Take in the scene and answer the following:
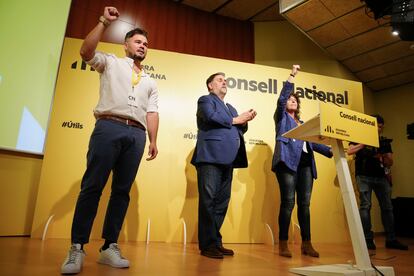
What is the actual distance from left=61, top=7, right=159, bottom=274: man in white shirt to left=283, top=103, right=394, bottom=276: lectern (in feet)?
2.98

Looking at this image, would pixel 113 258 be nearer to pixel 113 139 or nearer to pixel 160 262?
pixel 160 262

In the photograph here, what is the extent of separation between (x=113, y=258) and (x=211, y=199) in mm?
762

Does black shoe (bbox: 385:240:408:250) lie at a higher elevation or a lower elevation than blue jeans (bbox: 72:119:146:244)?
lower

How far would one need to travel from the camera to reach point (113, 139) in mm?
1529

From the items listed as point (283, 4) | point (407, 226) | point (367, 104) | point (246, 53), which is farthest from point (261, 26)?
point (407, 226)

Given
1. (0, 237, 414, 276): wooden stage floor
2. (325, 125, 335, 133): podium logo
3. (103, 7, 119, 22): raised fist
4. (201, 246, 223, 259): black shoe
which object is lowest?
(0, 237, 414, 276): wooden stage floor

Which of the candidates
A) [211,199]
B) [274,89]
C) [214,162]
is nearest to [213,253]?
[211,199]

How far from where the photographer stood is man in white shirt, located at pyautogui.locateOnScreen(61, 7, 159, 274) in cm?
147

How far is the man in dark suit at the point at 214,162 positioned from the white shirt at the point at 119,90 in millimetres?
552

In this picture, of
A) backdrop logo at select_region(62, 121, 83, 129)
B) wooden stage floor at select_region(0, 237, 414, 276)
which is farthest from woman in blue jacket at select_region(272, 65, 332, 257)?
backdrop logo at select_region(62, 121, 83, 129)

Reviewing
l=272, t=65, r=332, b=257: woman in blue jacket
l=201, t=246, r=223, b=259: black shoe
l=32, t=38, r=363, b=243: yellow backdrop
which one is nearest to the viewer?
l=201, t=246, r=223, b=259: black shoe

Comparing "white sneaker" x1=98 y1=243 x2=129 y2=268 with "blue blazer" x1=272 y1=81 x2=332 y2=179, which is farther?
"blue blazer" x1=272 y1=81 x2=332 y2=179

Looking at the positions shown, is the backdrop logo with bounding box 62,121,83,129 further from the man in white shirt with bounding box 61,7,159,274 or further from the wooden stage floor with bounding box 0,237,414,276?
the man in white shirt with bounding box 61,7,159,274

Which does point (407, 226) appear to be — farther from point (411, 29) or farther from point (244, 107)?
point (244, 107)
